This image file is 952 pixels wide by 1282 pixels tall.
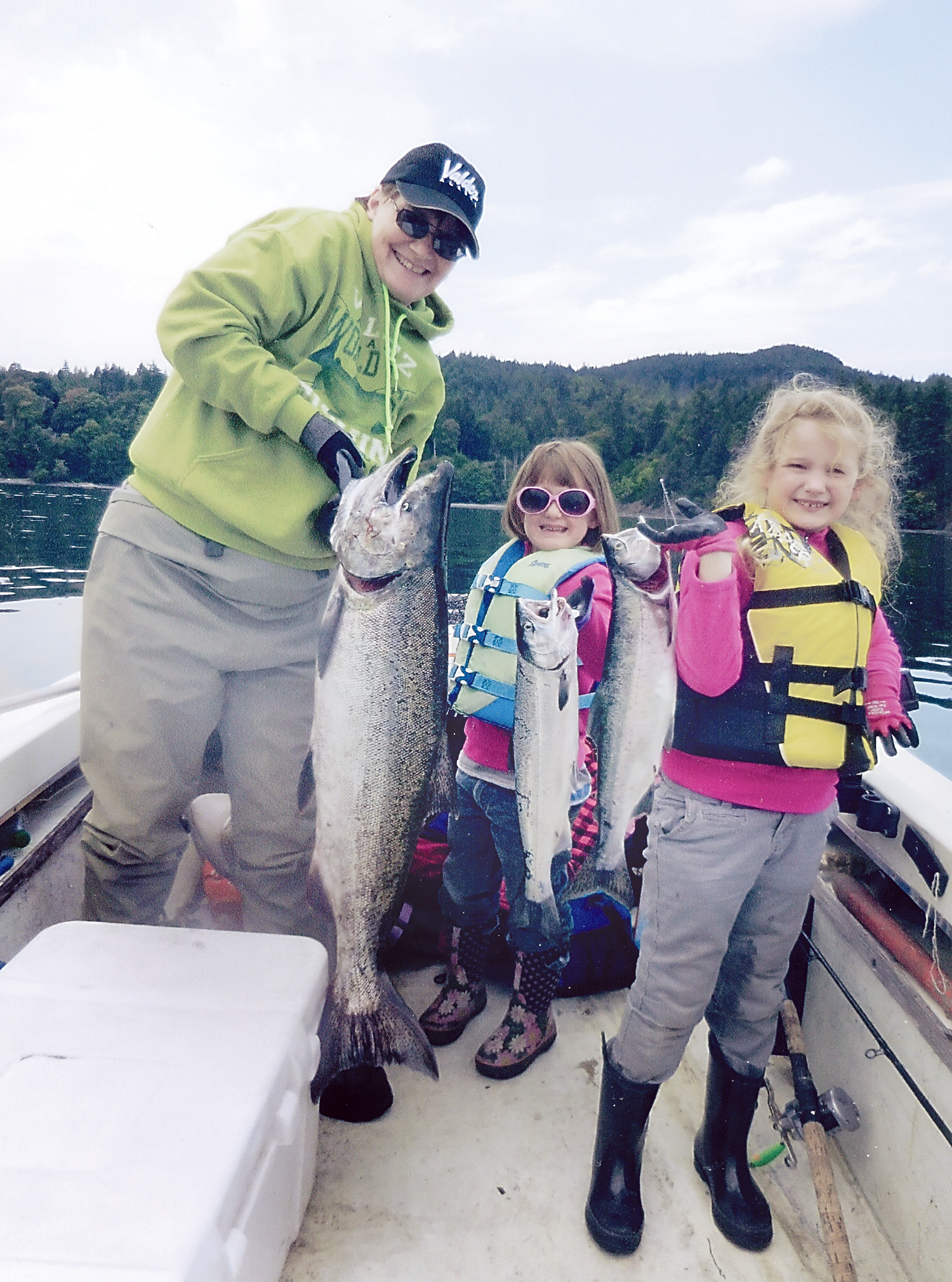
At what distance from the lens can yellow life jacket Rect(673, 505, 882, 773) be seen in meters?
2.35

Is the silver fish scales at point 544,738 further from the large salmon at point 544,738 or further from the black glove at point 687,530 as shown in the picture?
the black glove at point 687,530

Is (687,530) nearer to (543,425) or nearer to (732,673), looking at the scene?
(732,673)

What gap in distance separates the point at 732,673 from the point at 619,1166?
1.60 meters

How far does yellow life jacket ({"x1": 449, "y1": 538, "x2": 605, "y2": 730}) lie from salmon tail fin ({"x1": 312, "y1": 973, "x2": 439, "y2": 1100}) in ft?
3.51

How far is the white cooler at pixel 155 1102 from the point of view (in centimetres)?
127

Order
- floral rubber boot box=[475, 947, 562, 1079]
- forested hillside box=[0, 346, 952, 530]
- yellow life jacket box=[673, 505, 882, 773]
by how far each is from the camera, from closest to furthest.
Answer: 1. yellow life jacket box=[673, 505, 882, 773]
2. floral rubber boot box=[475, 947, 562, 1079]
3. forested hillside box=[0, 346, 952, 530]

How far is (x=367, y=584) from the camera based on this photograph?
1996 millimetres

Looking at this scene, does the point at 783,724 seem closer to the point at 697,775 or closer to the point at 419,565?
the point at 697,775

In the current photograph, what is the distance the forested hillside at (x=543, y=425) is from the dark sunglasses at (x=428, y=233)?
0.79 meters

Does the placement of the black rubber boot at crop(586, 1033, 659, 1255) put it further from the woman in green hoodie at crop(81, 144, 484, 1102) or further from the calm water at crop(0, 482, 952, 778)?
the calm water at crop(0, 482, 952, 778)

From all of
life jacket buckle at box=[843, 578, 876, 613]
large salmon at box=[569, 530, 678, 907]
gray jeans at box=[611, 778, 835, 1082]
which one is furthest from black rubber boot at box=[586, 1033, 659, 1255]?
life jacket buckle at box=[843, 578, 876, 613]

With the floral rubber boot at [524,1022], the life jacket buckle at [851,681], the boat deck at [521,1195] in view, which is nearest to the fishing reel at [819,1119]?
the boat deck at [521,1195]

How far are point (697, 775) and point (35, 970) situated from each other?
187 centimetres

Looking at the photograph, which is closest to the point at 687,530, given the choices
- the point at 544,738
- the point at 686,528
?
the point at 686,528
